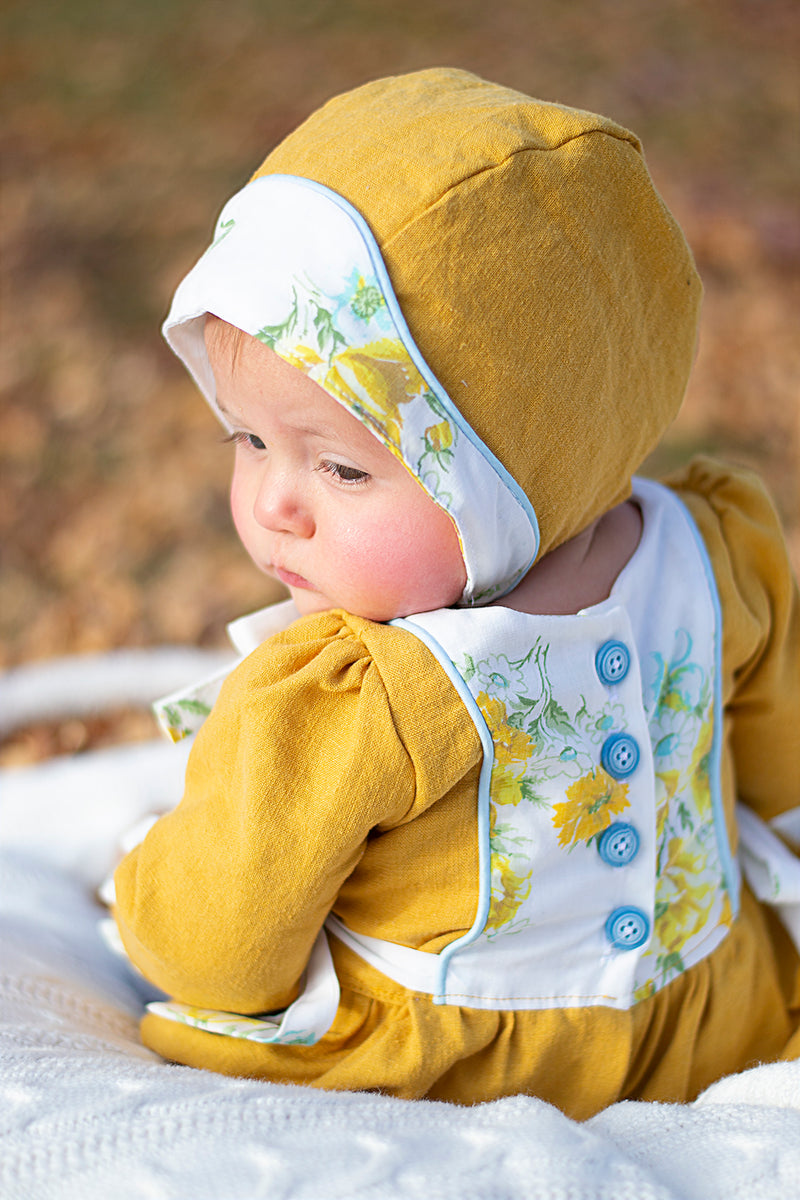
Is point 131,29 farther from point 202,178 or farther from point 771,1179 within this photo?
point 771,1179

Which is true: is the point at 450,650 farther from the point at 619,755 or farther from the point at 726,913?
the point at 726,913

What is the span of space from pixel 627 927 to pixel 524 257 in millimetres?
660

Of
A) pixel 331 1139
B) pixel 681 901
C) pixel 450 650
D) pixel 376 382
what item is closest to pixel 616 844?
pixel 681 901

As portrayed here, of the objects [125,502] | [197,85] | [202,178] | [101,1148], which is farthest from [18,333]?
[101,1148]

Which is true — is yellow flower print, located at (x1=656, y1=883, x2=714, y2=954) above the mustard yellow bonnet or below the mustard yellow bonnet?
below

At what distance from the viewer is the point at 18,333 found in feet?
11.1

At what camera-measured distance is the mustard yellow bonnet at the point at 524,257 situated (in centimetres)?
101

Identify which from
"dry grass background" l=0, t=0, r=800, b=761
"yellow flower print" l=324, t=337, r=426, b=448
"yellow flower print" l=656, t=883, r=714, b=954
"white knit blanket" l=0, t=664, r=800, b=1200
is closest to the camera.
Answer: "white knit blanket" l=0, t=664, r=800, b=1200

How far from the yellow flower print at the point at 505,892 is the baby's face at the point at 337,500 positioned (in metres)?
0.26

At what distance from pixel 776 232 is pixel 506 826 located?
318 cm

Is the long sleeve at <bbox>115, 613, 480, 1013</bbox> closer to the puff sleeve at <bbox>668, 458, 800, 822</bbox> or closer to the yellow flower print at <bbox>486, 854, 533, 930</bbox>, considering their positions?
the yellow flower print at <bbox>486, 854, 533, 930</bbox>

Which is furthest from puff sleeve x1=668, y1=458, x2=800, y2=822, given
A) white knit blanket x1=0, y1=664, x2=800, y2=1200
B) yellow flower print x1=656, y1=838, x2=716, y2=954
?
white knit blanket x1=0, y1=664, x2=800, y2=1200

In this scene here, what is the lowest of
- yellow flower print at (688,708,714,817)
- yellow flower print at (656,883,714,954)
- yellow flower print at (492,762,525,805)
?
yellow flower print at (656,883,714,954)

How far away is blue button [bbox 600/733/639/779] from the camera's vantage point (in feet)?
3.71
